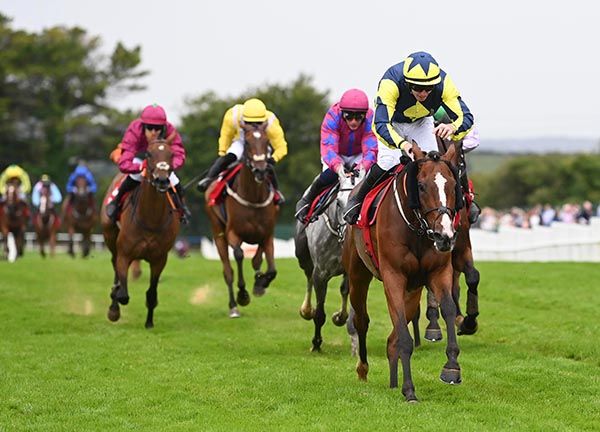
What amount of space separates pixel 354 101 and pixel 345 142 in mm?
641

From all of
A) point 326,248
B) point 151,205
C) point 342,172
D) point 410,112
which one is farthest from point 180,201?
point 410,112

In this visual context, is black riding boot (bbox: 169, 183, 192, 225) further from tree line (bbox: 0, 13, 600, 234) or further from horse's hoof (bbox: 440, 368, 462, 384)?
tree line (bbox: 0, 13, 600, 234)

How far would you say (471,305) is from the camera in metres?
12.0

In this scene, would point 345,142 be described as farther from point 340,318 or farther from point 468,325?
point 468,325

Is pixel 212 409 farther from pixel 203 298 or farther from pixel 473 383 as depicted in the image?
pixel 203 298

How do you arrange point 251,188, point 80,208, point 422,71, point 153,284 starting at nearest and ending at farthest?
point 422,71, point 153,284, point 251,188, point 80,208

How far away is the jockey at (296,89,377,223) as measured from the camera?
13055 mm

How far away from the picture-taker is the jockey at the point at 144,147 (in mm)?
15594

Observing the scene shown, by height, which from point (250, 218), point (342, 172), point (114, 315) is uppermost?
point (342, 172)

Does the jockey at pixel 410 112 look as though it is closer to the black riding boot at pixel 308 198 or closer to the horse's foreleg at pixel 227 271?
the black riding boot at pixel 308 198

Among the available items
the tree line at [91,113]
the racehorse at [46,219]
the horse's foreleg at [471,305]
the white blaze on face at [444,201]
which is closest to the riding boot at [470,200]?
the horse's foreleg at [471,305]

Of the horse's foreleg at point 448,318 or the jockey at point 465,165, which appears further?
the jockey at point 465,165

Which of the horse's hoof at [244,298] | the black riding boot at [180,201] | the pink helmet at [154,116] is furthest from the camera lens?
the horse's hoof at [244,298]

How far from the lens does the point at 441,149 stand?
12.0 metres
